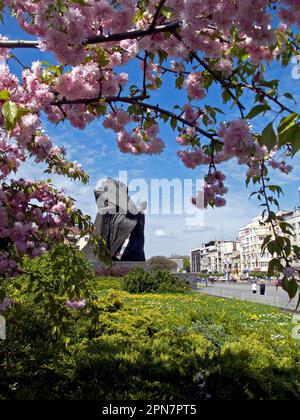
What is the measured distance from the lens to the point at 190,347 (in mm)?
4398

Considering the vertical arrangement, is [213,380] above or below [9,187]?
below

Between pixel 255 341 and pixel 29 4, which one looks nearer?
pixel 29 4

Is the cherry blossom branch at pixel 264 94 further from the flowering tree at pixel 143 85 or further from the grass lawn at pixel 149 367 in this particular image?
the grass lawn at pixel 149 367

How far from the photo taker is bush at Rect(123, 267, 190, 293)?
1933 centimetres

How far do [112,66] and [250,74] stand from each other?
1.11 meters

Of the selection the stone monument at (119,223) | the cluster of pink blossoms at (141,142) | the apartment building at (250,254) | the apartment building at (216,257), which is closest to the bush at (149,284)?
the stone monument at (119,223)

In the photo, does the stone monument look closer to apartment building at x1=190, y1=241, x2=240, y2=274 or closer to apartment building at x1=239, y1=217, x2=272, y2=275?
apartment building at x1=239, y1=217, x2=272, y2=275

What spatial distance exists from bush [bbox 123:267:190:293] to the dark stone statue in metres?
5.83

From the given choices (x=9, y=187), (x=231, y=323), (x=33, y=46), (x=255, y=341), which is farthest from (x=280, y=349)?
(x=33, y=46)

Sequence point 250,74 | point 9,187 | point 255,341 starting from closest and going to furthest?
1. point 250,74
2. point 9,187
3. point 255,341

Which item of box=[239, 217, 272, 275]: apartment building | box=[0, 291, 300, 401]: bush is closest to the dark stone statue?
box=[0, 291, 300, 401]: bush

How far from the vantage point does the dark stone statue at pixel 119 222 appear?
26.3 metres

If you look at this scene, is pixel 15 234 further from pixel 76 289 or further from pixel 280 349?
pixel 280 349
